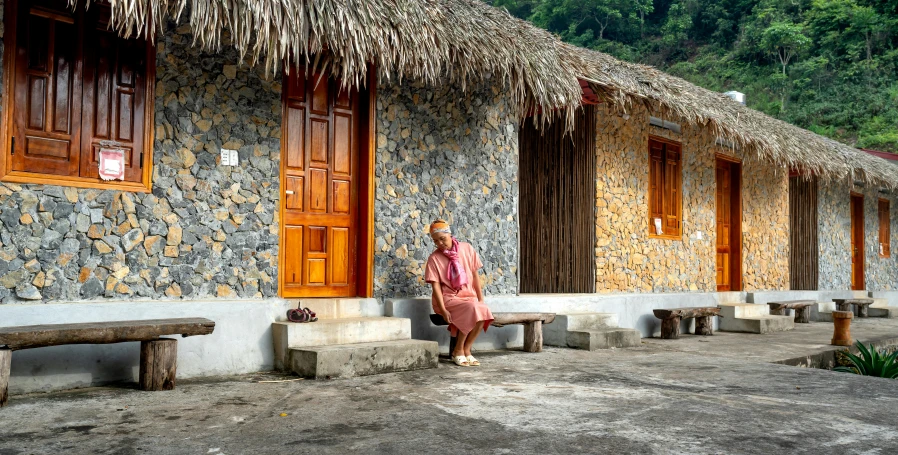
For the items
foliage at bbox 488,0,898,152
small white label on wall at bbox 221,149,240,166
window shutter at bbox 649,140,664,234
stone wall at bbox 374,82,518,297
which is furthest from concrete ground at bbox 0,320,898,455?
foliage at bbox 488,0,898,152

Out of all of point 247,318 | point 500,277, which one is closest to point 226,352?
point 247,318

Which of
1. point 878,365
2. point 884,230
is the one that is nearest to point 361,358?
point 878,365

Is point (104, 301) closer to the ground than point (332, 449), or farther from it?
farther from it

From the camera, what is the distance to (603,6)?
32000mm

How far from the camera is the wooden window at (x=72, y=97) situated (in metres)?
4.52

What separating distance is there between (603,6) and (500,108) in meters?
27.0

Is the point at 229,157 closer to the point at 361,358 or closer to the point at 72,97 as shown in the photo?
the point at 72,97

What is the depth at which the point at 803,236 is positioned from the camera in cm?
1338

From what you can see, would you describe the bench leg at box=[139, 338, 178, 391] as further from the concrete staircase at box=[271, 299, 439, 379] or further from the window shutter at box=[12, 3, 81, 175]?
the window shutter at box=[12, 3, 81, 175]

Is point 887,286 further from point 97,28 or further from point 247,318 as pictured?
point 97,28

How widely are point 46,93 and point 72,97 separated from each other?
0.15 m

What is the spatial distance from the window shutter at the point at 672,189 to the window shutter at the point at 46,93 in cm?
737

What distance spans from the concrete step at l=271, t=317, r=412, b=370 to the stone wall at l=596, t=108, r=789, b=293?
11.7 feet

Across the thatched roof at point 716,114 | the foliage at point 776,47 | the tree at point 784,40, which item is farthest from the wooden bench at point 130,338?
the tree at point 784,40
